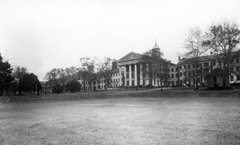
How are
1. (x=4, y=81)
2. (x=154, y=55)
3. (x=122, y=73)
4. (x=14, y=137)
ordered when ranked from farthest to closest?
(x=122, y=73) → (x=154, y=55) → (x=4, y=81) → (x=14, y=137)

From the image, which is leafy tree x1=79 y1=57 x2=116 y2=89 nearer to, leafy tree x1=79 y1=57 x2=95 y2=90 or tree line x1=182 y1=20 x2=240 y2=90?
leafy tree x1=79 y1=57 x2=95 y2=90

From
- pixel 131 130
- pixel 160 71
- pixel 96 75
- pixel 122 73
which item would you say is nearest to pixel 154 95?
pixel 160 71

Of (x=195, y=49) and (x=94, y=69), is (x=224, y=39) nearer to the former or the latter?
(x=195, y=49)

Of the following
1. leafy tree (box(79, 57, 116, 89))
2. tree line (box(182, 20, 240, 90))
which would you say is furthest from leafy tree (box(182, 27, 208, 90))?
leafy tree (box(79, 57, 116, 89))

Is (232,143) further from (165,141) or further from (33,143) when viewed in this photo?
(33,143)

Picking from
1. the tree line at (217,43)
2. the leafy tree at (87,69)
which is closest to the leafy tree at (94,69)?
the leafy tree at (87,69)

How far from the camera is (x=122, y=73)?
114 metres

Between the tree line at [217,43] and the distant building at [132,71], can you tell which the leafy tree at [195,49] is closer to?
the tree line at [217,43]

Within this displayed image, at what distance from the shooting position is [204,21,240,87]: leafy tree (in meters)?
36.2

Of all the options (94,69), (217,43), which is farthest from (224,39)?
(94,69)

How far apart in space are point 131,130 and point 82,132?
1998 mm

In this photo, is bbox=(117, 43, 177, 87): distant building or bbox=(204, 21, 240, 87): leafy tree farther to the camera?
bbox=(117, 43, 177, 87): distant building

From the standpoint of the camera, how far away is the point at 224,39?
119ft

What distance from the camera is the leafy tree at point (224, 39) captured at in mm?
36156
